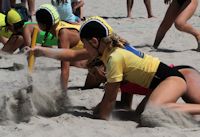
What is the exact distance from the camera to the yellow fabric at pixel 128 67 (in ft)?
12.9

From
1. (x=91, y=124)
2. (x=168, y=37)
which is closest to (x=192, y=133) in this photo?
(x=91, y=124)

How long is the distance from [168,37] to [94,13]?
3576mm

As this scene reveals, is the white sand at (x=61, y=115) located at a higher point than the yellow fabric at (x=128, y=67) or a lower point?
lower

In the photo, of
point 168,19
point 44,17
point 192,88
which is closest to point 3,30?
point 168,19

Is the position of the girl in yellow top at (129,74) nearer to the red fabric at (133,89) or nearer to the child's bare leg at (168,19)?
the red fabric at (133,89)

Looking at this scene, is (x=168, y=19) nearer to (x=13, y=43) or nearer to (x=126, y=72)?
(x=13, y=43)

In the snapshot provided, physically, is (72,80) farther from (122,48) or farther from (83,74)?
(122,48)

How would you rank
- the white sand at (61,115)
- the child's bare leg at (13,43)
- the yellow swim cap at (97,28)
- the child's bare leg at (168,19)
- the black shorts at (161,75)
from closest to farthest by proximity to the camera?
the white sand at (61,115)
the yellow swim cap at (97,28)
the black shorts at (161,75)
the child's bare leg at (13,43)
the child's bare leg at (168,19)

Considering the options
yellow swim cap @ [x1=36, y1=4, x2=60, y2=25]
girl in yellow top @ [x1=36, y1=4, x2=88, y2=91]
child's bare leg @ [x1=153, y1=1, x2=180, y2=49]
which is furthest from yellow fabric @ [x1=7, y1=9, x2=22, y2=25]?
child's bare leg @ [x1=153, y1=1, x2=180, y2=49]

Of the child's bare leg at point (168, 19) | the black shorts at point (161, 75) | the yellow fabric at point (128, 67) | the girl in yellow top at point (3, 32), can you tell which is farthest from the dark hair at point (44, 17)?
the child's bare leg at point (168, 19)

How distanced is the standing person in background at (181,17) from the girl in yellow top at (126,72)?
2877 millimetres

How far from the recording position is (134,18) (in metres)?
10.6

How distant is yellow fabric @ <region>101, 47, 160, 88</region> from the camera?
3.92 m

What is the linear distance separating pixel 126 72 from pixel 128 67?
0.15ft
